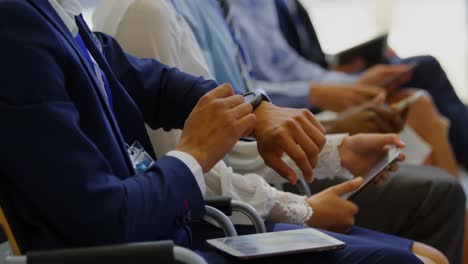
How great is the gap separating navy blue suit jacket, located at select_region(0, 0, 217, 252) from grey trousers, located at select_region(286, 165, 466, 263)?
1032 mm

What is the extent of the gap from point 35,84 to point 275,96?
2.01m

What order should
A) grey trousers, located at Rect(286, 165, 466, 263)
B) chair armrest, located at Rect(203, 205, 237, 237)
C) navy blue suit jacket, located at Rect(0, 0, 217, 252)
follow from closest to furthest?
navy blue suit jacket, located at Rect(0, 0, 217, 252) → chair armrest, located at Rect(203, 205, 237, 237) → grey trousers, located at Rect(286, 165, 466, 263)

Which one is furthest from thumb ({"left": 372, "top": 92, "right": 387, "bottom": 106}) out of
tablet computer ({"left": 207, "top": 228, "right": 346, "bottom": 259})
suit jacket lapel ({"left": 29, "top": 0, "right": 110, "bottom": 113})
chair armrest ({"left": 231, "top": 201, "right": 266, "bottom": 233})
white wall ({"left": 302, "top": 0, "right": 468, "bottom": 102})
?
white wall ({"left": 302, "top": 0, "right": 468, "bottom": 102})

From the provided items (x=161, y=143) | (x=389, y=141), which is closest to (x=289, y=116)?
(x=161, y=143)

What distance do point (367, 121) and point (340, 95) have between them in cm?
76

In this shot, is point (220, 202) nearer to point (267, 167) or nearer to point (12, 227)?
point (267, 167)

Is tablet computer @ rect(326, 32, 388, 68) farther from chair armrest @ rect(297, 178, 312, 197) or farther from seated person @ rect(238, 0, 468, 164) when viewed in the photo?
chair armrest @ rect(297, 178, 312, 197)

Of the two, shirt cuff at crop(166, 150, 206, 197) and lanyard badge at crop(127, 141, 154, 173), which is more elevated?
shirt cuff at crop(166, 150, 206, 197)

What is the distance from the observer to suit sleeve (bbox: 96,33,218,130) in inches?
60.5

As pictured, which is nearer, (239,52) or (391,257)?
(391,257)

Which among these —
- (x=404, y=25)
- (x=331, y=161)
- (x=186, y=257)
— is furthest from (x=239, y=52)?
(x=404, y=25)

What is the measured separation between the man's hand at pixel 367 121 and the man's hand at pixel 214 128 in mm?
1023

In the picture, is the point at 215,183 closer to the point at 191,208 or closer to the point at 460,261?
the point at 191,208

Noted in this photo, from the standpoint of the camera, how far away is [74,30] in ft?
4.05
